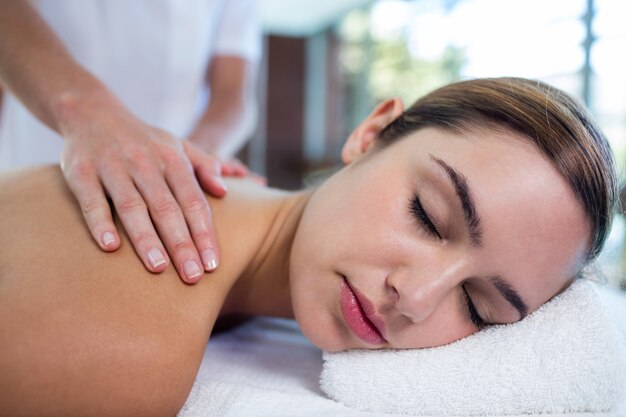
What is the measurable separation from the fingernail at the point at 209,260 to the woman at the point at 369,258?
21 millimetres

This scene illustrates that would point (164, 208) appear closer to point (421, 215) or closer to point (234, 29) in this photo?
point (421, 215)

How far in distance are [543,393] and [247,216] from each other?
57 centimetres

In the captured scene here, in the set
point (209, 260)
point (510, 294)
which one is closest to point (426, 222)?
point (510, 294)

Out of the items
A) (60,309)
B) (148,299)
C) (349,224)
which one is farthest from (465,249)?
(60,309)

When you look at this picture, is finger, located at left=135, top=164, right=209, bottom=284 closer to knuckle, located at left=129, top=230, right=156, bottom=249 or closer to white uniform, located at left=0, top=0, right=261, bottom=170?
knuckle, located at left=129, top=230, right=156, bottom=249

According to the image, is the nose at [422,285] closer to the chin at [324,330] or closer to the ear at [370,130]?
the chin at [324,330]

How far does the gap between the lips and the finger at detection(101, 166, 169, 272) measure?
275mm

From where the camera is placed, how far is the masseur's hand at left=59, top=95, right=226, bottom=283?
33.8 inches

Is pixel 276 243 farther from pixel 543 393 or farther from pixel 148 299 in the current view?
pixel 543 393

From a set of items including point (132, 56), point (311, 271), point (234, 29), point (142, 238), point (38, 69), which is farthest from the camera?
point (234, 29)

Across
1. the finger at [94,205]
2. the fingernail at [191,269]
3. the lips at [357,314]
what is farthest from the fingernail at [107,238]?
the lips at [357,314]

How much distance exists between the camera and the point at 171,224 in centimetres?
88

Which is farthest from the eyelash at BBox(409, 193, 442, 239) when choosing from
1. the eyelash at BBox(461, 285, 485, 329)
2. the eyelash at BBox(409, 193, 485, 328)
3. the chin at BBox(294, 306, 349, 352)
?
the chin at BBox(294, 306, 349, 352)

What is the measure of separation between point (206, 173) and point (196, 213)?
5.2 inches
